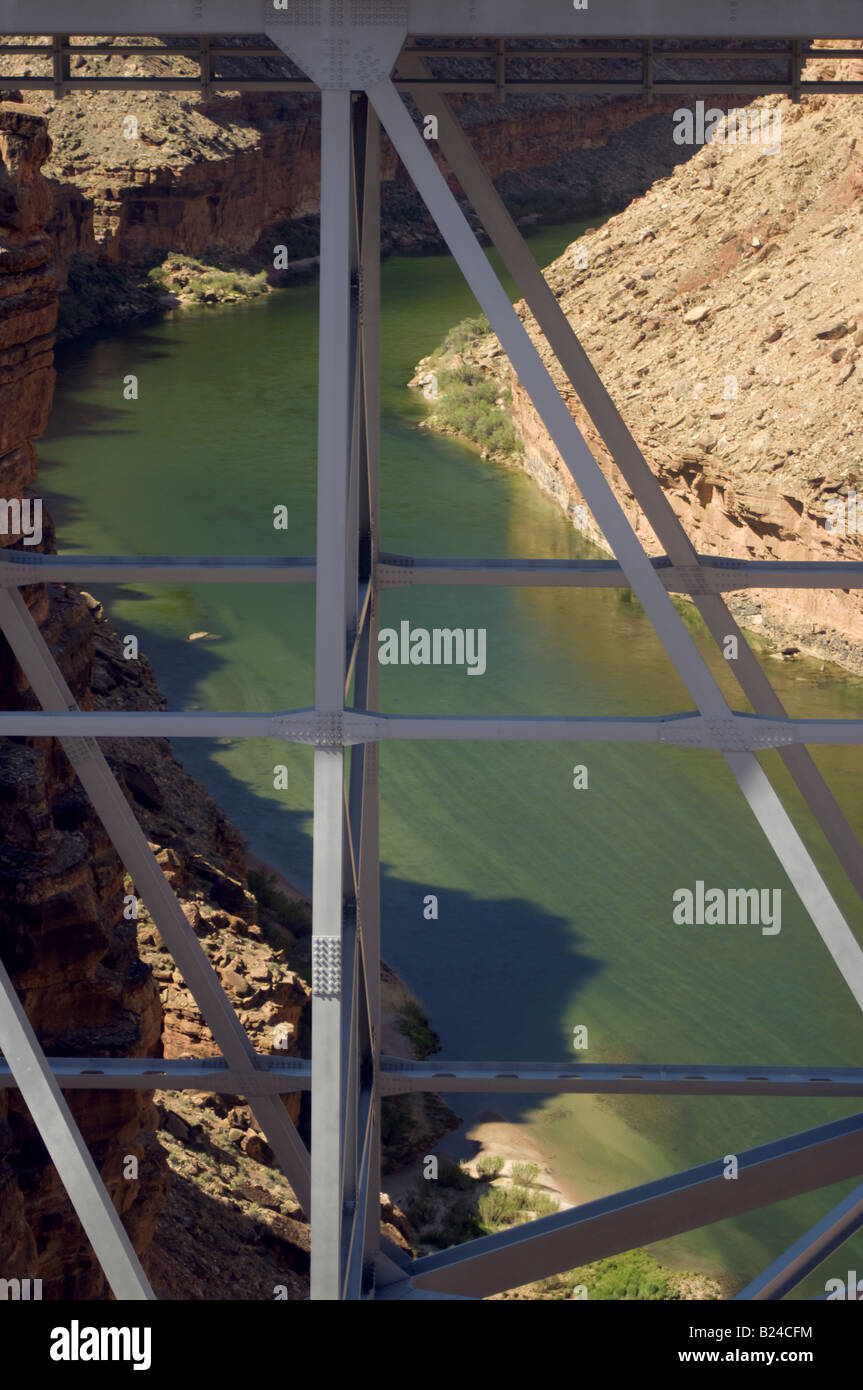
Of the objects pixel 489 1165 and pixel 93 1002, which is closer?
pixel 93 1002

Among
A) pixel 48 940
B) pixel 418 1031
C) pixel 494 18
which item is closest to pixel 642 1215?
pixel 48 940

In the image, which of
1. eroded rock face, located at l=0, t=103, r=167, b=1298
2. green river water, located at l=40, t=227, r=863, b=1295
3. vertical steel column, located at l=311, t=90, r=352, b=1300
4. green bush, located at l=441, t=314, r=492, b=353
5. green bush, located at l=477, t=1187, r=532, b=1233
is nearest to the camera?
vertical steel column, located at l=311, t=90, r=352, b=1300

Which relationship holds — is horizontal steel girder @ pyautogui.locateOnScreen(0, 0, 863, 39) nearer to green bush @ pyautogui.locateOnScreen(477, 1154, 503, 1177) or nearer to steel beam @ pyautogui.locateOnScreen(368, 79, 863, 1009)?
steel beam @ pyautogui.locateOnScreen(368, 79, 863, 1009)

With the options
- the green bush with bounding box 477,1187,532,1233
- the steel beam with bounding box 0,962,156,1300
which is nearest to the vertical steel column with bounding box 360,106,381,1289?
the steel beam with bounding box 0,962,156,1300

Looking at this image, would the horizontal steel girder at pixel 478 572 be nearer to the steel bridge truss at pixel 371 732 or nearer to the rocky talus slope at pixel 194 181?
the steel bridge truss at pixel 371 732

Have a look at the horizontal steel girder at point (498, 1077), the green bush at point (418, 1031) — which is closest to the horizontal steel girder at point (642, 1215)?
the horizontal steel girder at point (498, 1077)

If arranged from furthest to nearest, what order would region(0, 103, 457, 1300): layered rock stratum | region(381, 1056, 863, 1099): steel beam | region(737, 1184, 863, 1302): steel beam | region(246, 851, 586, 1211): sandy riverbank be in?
region(246, 851, 586, 1211): sandy riverbank, region(0, 103, 457, 1300): layered rock stratum, region(381, 1056, 863, 1099): steel beam, region(737, 1184, 863, 1302): steel beam

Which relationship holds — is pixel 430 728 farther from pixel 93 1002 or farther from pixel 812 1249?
pixel 93 1002

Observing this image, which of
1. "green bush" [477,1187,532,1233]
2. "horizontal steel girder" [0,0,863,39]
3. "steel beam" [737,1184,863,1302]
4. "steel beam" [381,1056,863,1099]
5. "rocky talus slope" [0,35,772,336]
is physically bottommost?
"steel beam" [737,1184,863,1302]
